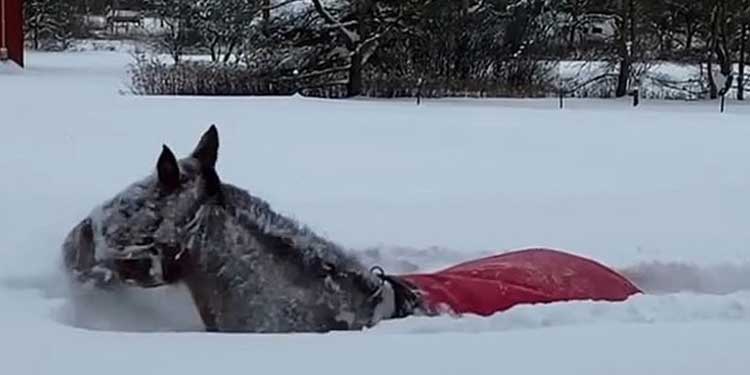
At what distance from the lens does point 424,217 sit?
17.4ft

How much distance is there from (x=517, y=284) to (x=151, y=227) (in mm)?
1124

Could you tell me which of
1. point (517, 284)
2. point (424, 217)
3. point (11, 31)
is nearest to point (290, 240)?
point (517, 284)

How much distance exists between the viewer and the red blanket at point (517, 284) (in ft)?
10.8

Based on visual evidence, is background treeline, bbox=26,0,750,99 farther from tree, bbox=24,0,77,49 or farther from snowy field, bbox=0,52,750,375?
tree, bbox=24,0,77,49

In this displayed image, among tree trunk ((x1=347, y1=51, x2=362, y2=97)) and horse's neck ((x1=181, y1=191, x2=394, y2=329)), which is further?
tree trunk ((x1=347, y1=51, x2=362, y2=97))

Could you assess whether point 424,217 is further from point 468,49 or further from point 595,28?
point 595,28

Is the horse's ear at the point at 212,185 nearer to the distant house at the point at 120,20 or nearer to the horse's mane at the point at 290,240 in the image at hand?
the horse's mane at the point at 290,240

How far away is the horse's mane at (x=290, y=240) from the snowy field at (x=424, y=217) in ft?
0.89

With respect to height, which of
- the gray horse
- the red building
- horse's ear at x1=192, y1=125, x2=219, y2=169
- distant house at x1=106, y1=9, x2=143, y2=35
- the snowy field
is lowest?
the snowy field

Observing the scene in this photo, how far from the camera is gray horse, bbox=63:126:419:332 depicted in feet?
10.1

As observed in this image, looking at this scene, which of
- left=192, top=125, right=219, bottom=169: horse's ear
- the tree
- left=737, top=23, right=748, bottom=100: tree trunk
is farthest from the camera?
the tree

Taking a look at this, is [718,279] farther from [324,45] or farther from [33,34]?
[33,34]

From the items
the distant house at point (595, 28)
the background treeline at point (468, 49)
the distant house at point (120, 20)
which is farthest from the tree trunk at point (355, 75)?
the distant house at point (120, 20)

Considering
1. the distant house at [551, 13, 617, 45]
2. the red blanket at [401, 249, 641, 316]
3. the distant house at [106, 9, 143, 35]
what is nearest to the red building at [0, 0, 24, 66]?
the distant house at [551, 13, 617, 45]
